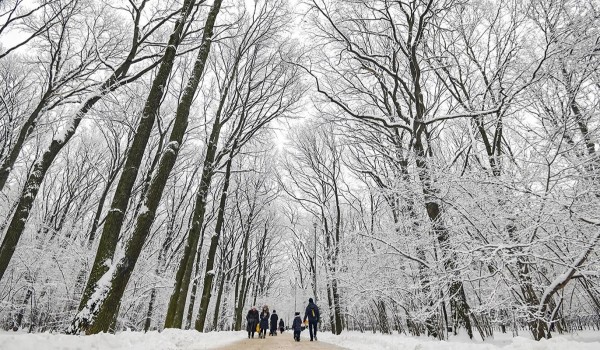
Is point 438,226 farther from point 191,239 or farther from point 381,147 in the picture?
point 191,239

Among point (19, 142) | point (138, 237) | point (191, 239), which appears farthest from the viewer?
point (191, 239)

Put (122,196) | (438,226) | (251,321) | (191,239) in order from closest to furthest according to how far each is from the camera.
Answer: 1. (122,196)
2. (438,226)
3. (191,239)
4. (251,321)

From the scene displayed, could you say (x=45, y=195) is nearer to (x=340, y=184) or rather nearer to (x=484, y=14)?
(x=340, y=184)

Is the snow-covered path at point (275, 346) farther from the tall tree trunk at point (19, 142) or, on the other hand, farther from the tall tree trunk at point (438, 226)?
the tall tree trunk at point (19, 142)

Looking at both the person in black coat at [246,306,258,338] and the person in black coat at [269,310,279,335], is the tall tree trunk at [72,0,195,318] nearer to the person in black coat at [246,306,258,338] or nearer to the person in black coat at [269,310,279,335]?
the person in black coat at [246,306,258,338]

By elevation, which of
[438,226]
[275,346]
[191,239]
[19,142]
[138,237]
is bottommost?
[275,346]

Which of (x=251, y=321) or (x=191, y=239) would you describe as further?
(x=251, y=321)

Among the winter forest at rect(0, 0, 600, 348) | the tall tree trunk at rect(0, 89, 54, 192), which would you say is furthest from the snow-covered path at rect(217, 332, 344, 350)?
the tall tree trunk at rect(0, 89, 54, 192)

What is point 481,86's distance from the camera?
11234 mm

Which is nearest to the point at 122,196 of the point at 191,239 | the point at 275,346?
the point at 191,239

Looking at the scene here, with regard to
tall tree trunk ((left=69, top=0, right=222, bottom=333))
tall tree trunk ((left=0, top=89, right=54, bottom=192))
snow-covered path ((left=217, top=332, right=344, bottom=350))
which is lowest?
snow-covered path ((left=217, top=332, right=344, bottom=350))

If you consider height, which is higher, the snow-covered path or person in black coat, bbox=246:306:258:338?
person in black coat, bbox=246:306:258:338

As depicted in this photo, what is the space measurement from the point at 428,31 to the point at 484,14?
170cm

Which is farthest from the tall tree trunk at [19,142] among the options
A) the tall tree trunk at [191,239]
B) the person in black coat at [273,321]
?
the person in black coat at [273,321]
